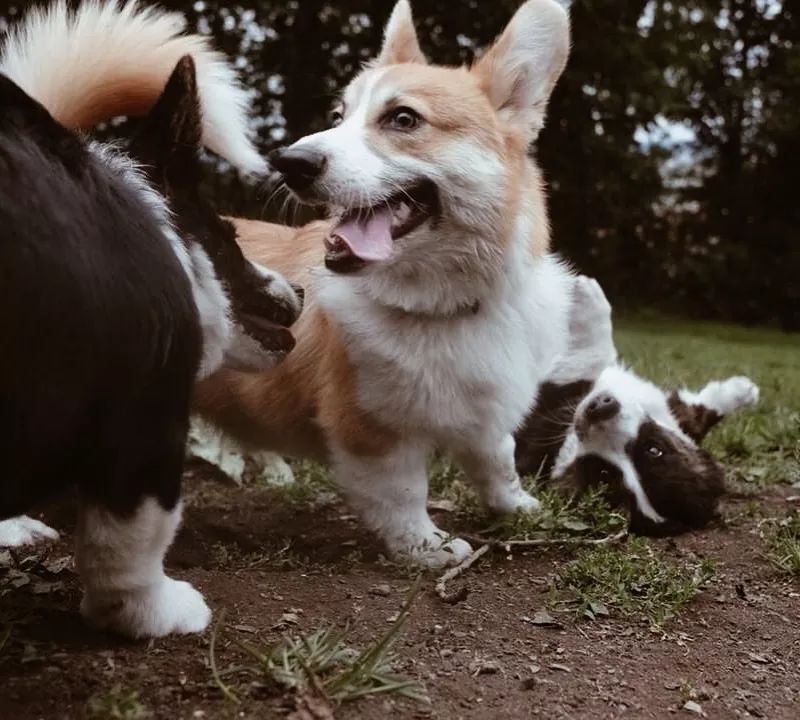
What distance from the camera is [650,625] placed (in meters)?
2.65

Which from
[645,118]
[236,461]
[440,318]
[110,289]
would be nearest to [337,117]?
[440,318]

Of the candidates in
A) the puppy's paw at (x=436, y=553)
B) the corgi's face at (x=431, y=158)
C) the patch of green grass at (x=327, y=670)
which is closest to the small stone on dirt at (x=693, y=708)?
the patch of green grass at (x=327, y=670)

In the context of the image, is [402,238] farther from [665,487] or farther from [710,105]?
[710,105]

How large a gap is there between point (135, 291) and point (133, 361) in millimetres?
145

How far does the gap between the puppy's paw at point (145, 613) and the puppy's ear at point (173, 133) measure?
41.4 inches

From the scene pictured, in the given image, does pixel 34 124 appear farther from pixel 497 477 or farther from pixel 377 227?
pixel 497 477

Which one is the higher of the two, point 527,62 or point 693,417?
point 527,62

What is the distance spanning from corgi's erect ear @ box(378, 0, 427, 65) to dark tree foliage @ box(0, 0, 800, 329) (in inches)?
160

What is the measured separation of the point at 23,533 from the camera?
3252 mm

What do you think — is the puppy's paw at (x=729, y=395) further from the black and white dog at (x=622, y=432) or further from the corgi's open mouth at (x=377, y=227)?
the corgi's open mouth at (x=377, y=227)

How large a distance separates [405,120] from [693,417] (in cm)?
228

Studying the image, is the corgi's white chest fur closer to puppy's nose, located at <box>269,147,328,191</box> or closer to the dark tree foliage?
puppy's nose, located at <box>269,147,328,191</box>

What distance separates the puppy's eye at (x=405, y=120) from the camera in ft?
9.81

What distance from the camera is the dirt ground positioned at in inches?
79.6
